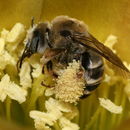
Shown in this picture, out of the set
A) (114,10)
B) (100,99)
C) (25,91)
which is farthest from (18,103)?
(114,10)

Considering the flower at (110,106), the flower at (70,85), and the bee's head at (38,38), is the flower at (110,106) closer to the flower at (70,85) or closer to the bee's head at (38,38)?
the flower at (70,85)

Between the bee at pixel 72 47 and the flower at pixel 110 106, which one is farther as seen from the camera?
the flower at pixel 110 106

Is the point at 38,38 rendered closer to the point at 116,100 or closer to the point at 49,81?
the point at 49,81

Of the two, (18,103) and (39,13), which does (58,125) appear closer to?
(18,103)

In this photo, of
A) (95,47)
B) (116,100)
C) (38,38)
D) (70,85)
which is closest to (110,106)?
(116,100)

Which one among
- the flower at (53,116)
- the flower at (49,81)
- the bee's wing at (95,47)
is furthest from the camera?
the flower at (49,81)

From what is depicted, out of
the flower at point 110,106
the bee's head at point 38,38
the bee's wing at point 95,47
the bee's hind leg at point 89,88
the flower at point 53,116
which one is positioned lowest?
the flower at point 53,116

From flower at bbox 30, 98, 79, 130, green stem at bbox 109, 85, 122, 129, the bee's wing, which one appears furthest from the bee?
green stem at bbox 109, 85, 122, 129

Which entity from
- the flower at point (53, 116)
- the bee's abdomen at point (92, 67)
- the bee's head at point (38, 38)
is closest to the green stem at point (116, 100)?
the flower at point (53, 116)

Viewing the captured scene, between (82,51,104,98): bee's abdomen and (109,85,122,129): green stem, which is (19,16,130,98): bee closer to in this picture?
(82,51,104,98): bee's abdomen
